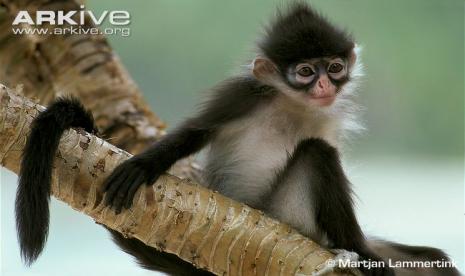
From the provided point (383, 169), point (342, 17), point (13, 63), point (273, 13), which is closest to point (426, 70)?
point (383, 169)

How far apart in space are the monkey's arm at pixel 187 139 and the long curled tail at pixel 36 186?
0.18 m

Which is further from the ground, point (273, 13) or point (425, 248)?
point (273, 13)

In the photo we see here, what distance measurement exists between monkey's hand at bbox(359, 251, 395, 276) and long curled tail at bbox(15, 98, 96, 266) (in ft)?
2.97

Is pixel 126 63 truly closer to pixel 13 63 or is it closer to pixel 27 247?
pixel 13 63

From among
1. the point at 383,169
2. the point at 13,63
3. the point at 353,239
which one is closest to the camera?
the point at 353,239

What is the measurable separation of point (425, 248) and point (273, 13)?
38.2 inches

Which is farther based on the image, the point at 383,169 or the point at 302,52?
the point at 383,169

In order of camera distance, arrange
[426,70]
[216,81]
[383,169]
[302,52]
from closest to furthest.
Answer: [302,52] → [216,81] → [383,169] → [426,70]

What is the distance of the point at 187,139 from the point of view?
2.46 m

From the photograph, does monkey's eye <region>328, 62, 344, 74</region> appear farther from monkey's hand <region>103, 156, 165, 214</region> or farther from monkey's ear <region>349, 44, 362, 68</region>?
monkey's hand <region>103, 156, 165, 214</region>

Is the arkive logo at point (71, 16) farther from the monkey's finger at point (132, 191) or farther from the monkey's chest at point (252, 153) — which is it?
the monkey's finger at point (132, 191)

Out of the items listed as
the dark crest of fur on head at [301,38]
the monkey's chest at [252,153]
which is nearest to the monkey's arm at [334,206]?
the monkey's chest at [252,153]

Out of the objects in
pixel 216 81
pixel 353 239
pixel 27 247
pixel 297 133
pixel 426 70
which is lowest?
pixel 27 247

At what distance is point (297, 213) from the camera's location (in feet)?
7.77
